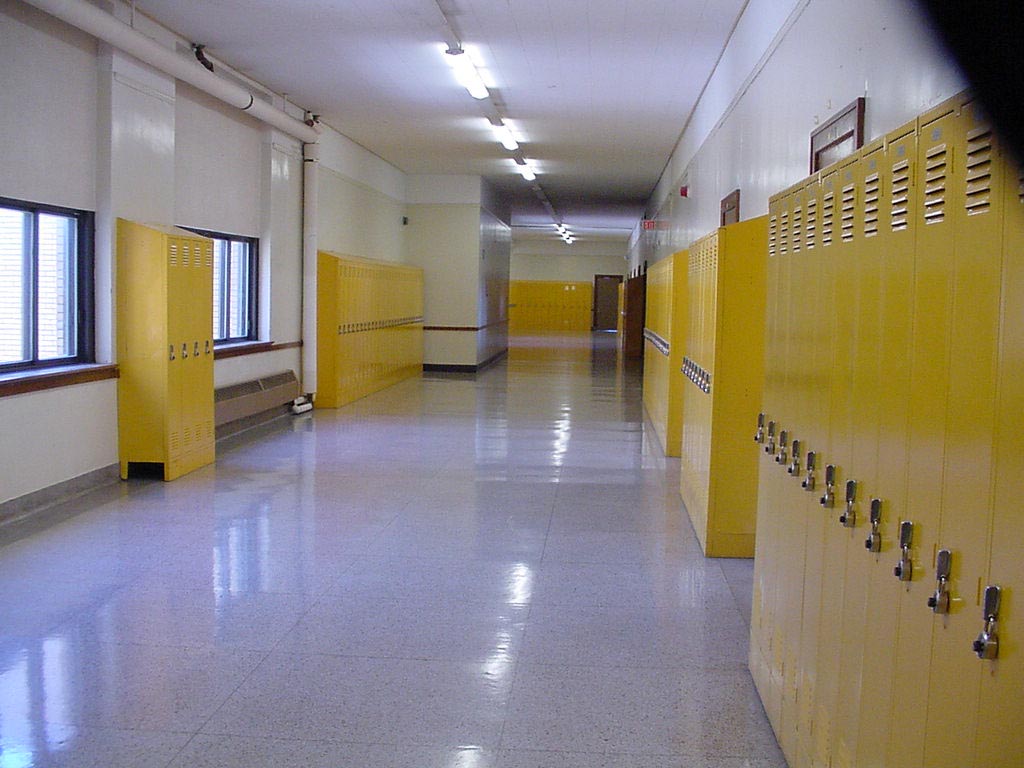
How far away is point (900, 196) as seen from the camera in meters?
2.07

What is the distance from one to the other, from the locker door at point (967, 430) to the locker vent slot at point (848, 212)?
73 cm

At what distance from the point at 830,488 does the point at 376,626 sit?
90.3 inches

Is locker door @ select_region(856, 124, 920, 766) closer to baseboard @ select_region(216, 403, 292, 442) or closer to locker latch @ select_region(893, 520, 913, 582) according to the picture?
locker latch @ select_region(893, 520, 913, 582)

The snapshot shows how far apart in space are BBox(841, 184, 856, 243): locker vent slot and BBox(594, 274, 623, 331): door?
35436 millimetres

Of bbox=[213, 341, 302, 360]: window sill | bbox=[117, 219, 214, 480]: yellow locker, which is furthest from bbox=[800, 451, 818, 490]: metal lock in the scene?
bbox=[213, 341, 302, 360]: window sill

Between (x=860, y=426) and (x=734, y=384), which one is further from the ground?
(x=860, y=426)

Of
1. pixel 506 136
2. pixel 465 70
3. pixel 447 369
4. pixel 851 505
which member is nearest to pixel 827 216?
pixel 851 505

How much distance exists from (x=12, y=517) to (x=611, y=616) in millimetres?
3738

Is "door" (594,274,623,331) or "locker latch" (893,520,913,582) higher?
"door" (594,274,623,331)

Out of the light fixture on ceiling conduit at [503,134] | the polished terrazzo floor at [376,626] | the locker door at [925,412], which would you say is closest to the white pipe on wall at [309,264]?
the light fixture on ceiling conduit at [503,134]

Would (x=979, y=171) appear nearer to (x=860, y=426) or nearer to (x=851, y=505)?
(x=860, y=426)

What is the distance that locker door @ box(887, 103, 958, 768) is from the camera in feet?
5.82

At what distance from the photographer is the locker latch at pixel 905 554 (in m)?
1.91

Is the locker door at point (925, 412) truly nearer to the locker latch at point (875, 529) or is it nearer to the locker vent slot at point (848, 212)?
the locker latch at point (875, 529)
